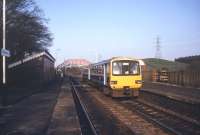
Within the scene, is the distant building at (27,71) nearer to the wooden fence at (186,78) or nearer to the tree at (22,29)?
the tree at (22,29)

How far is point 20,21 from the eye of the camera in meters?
40.6

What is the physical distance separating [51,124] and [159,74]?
42487 millimetres

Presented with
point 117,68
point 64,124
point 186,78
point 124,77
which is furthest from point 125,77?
point 186,78

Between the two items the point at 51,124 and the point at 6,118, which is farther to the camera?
the point at 6,118

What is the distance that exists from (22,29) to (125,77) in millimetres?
19909

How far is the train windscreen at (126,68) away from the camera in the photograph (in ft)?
80.4

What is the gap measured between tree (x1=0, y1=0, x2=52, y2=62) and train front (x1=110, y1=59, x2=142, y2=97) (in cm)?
1658

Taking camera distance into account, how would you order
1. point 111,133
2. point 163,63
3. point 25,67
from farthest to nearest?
1. point 163,63
2. point 25,67
3. point 111,133

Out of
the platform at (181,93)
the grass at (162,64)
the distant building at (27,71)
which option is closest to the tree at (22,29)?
the distant building at (27,71)

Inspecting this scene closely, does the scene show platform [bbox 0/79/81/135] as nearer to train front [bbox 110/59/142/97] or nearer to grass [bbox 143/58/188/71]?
train front [bbox 110/59/142/97]

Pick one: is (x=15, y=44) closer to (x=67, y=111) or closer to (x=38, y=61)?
(x=38, y=61)

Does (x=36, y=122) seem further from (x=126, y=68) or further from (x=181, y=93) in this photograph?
(x=181, y=93)

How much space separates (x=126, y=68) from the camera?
24625 mm

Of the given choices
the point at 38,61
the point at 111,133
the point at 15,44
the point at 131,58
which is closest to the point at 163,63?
the point at 38,61
